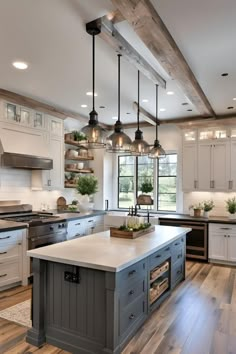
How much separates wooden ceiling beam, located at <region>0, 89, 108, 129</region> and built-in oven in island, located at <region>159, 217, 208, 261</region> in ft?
10.3

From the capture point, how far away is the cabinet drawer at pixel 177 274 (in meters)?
4.05

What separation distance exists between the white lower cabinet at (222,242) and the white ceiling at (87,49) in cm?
240

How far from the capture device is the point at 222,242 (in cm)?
541

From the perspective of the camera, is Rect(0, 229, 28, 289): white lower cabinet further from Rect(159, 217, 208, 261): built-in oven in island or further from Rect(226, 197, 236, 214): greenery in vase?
Rect(226, 197, 236, 214): greenery in vase

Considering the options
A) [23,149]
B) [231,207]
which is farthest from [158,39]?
[231,207]

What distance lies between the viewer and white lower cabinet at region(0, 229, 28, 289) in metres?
3.88

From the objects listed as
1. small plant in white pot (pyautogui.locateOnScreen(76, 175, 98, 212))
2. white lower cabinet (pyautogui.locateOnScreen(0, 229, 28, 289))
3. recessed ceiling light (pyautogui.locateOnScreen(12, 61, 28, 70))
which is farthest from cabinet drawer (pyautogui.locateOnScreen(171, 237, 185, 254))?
recessed ceiling light (pyautogui.locateOnScreen(12, 61, 28, 70))

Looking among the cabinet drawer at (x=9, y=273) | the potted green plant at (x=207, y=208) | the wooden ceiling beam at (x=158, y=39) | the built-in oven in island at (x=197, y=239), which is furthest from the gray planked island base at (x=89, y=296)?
the potted green plant at (x=207, y=208)

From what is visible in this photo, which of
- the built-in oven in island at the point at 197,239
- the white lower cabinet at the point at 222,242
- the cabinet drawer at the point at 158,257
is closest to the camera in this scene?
the cabinet drawer at the point at 158,257

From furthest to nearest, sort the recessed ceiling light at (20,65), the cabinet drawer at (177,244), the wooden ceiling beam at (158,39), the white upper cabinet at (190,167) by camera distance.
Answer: the white upper cabinet at (190,167)
the cabinet drawer at (177,244)
the recessed ceiling light at (20,65)
the wooden ceiling beam at (158,39)

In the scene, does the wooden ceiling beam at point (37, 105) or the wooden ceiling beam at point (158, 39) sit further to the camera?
the wooden ceiling beam at point (37, 105)

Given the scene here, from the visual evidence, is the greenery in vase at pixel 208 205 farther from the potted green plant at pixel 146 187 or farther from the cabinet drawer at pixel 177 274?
the cabinet drawer at pixel 177 274

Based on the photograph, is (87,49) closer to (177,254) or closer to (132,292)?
(132,292)

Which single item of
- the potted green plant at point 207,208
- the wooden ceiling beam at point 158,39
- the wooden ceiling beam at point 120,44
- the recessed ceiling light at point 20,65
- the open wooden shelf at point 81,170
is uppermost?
the recessed ceiling light at point 20,65
